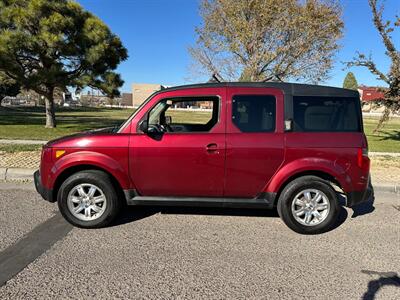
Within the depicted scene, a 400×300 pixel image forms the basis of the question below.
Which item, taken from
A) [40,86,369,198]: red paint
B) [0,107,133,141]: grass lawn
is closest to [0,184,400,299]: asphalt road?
[40,86,369,198]: red paint

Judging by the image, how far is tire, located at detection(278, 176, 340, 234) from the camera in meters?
4.32

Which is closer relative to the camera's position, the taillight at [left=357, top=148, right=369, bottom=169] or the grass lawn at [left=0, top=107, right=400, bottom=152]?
the taillight at [left=357, top=148, right=369, bottom=169]

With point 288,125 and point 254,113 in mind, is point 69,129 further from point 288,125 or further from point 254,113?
point 288,125

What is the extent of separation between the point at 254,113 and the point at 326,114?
0.94 meters

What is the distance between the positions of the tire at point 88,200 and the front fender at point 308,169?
6.76ft

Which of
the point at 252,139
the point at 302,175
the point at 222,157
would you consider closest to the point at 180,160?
the point at 222,157

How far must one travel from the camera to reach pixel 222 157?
4.28 m

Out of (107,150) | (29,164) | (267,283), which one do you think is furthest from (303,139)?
(29,164)

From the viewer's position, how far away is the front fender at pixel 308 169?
429cm

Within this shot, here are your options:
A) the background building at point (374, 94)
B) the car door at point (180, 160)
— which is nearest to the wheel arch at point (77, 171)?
the car door at point (180, 160)

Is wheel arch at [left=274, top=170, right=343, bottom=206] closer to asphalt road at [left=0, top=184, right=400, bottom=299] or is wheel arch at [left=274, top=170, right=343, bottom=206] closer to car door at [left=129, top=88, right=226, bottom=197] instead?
asphalt road at [left=0, top=184, right=400, bottom=299]

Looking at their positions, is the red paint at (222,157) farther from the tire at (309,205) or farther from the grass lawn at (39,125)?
the grass lawn at (39,125)

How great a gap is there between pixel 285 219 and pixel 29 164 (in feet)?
19.1

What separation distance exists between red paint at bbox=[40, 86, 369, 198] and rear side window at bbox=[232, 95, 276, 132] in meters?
0.06
